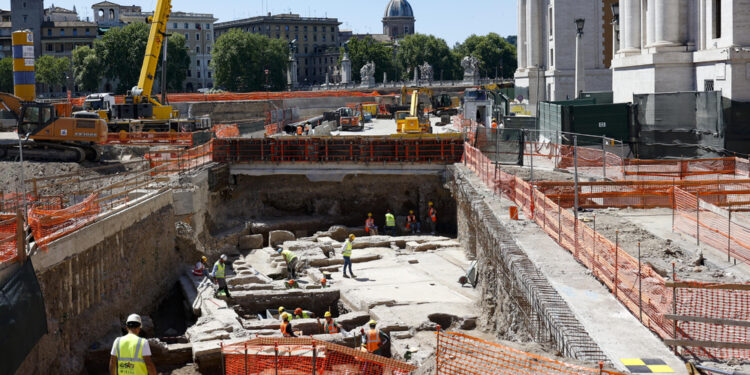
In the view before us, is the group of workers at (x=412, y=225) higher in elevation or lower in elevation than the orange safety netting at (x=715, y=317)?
lower

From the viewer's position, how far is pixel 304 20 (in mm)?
174125

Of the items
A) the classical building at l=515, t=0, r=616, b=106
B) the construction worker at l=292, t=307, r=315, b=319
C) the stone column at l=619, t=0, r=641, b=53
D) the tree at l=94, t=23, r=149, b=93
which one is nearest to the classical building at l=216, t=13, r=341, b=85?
the tree at l=94, t=23, r=149, b=93

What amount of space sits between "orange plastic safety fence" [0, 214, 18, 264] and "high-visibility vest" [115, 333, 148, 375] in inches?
251

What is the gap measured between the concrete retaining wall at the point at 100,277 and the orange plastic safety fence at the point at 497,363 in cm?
788

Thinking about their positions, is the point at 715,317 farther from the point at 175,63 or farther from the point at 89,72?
the point at 89,72

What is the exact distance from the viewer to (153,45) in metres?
43.9

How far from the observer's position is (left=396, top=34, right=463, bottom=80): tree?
481 feet

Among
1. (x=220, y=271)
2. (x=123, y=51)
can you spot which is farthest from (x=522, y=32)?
(x=123, y=51)

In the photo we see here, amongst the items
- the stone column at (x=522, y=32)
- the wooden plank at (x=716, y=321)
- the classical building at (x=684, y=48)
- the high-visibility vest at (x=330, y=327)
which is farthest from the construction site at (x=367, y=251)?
the stone column at (x=522, y=32)

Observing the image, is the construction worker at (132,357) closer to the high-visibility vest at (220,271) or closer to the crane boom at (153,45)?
the high-visibility vest at (220,271)

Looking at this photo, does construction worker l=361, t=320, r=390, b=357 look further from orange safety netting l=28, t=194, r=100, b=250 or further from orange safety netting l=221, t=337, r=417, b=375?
orange safety netting l=28, t=194, r=100, b=250

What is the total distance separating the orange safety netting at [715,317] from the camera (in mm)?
9812

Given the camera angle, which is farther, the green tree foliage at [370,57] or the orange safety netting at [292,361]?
the green tree foliage at [370,57]

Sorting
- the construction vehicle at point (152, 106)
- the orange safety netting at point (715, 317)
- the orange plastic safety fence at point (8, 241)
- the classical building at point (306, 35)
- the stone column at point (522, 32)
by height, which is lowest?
the orange safety netting at point (715, 317)
